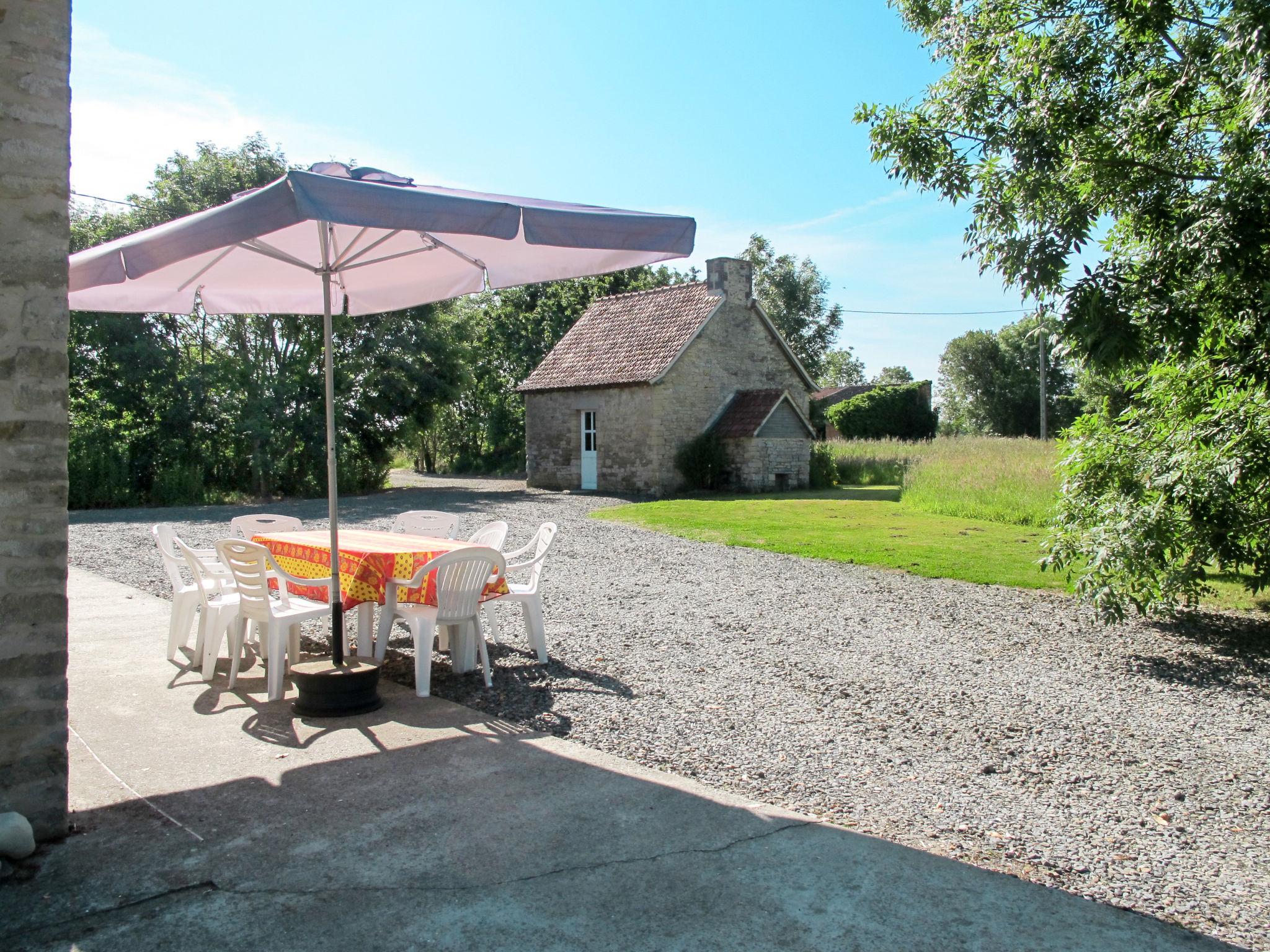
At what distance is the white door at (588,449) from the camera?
2573cm

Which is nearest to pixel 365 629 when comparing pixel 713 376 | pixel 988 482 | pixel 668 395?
pixel 988 482

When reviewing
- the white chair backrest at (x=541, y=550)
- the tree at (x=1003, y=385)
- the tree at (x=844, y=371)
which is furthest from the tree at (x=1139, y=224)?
the tree at (x=844, y=371)

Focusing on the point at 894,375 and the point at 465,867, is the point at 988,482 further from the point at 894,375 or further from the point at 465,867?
the point at 894,375

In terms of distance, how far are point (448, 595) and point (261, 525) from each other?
2.97 meters

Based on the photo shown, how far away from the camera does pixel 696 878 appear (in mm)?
3271

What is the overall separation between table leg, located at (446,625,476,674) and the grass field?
5473 mm

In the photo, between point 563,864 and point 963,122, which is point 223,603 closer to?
point 563,864

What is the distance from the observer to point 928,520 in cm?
1670

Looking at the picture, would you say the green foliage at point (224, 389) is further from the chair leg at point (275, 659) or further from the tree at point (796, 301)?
the tree at point (796, 301)

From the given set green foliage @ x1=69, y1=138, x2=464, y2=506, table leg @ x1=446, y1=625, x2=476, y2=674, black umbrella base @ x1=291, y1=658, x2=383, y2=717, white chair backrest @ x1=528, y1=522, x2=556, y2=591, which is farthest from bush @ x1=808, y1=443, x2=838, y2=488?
black umbrella base @ x1=291, y1=658, x2=383, y2=717

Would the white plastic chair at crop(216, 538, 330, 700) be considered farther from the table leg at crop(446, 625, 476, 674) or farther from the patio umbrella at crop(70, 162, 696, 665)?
the table leg at crop(446, 625, 476, 674)

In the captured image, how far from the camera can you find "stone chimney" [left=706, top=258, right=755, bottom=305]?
25562 mm

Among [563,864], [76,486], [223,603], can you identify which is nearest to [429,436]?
[76,486]

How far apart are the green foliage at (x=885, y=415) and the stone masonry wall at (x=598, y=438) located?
→ 16.9 metres
